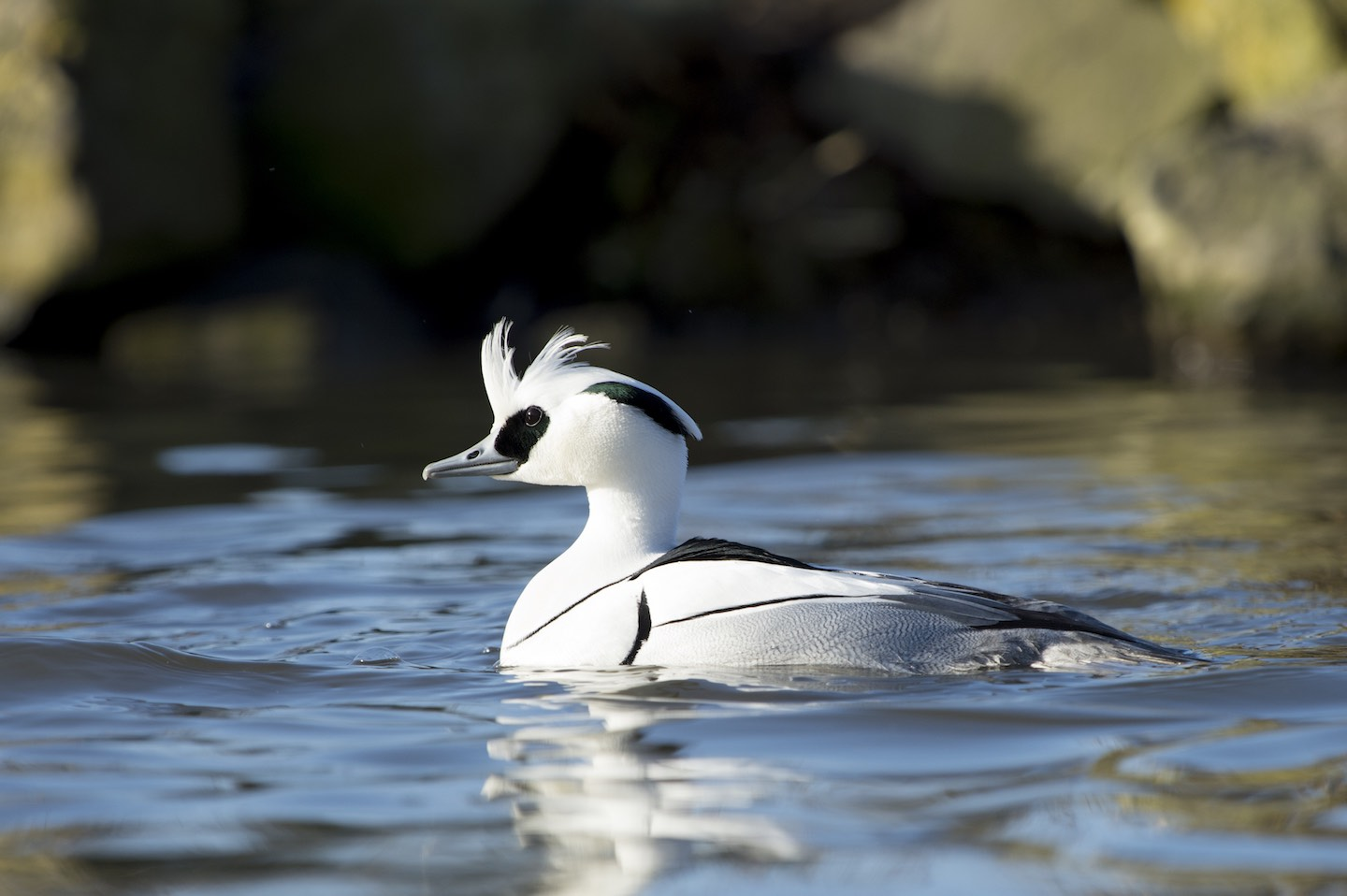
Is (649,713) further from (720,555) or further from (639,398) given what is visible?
(639,398)

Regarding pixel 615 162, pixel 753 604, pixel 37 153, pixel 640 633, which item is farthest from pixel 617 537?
pixel 615 162

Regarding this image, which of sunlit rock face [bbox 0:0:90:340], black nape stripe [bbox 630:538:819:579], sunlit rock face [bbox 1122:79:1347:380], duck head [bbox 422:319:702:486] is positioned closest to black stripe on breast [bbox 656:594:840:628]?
black nape stripe [bbox 630:538:819:579]

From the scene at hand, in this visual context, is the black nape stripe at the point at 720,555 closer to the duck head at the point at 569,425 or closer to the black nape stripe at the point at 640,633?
the black nape stripe at the point at 640,633

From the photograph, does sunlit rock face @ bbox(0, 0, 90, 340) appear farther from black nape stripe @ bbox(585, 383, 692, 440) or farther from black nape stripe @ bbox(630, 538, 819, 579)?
black nape stripe @ bbox(630, 538, 819, 579)

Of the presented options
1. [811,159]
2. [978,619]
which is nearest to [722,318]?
[811,159]

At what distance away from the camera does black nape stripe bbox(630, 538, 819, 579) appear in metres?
4.27

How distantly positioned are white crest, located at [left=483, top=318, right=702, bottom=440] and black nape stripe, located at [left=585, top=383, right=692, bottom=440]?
1 cm

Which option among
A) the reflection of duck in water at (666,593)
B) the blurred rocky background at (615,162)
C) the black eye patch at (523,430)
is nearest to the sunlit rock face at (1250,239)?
the blurred rocky background at (615,162)

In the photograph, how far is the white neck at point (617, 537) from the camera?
4531 mm

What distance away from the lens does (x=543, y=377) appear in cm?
464

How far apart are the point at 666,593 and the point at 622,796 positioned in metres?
1.05

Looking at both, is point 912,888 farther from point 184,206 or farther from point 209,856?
point 184,206

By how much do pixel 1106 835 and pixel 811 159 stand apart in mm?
13109

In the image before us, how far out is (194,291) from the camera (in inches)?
559
